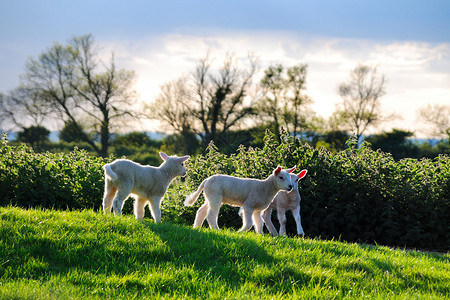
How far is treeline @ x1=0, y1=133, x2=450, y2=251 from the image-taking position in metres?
10.8

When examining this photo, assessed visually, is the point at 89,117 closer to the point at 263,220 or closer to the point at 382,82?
the point at 382,82

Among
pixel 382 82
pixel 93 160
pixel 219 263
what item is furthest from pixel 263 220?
pixel 382 82

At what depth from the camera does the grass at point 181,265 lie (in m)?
5.64

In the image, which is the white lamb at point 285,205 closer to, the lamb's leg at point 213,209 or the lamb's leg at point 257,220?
the lamb's leg at point 257,220

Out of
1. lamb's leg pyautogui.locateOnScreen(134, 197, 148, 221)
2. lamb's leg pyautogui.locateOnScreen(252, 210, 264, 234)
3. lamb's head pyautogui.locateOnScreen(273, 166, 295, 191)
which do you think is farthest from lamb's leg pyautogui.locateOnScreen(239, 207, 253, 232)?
lamb's leg pyautogui.locateOnScreen(134, 197, 148, 221)

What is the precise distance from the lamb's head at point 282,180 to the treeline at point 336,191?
2.61 m

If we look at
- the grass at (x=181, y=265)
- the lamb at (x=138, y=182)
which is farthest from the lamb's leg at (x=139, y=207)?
the grass at (x=181, y=265)

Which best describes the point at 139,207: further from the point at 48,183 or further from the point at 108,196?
the point at 48,183

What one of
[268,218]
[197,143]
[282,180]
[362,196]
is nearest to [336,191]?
[362,196]

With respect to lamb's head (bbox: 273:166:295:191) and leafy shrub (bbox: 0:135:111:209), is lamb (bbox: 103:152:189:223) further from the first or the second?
leafy shrub (bbox: 0:135:111:209)

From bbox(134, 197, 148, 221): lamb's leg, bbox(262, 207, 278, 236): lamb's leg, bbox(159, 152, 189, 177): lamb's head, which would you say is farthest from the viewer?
bbox(262, 207, 278, 236): lamb's leg

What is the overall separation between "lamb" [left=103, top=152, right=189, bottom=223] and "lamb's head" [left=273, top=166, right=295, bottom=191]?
1720mm

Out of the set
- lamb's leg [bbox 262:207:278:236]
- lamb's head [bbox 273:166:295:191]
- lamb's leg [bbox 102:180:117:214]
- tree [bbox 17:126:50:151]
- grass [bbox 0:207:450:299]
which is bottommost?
grass [bbox 0:207:450:299]

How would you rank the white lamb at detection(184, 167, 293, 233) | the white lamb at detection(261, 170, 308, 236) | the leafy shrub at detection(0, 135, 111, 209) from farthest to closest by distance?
1. the leafy shrub at detection(0, 135, 111, 209)
2. the white lamb at detection(261, 170, 308, 236)
3. the white lamb at detection(184, 167, 293, 233)
